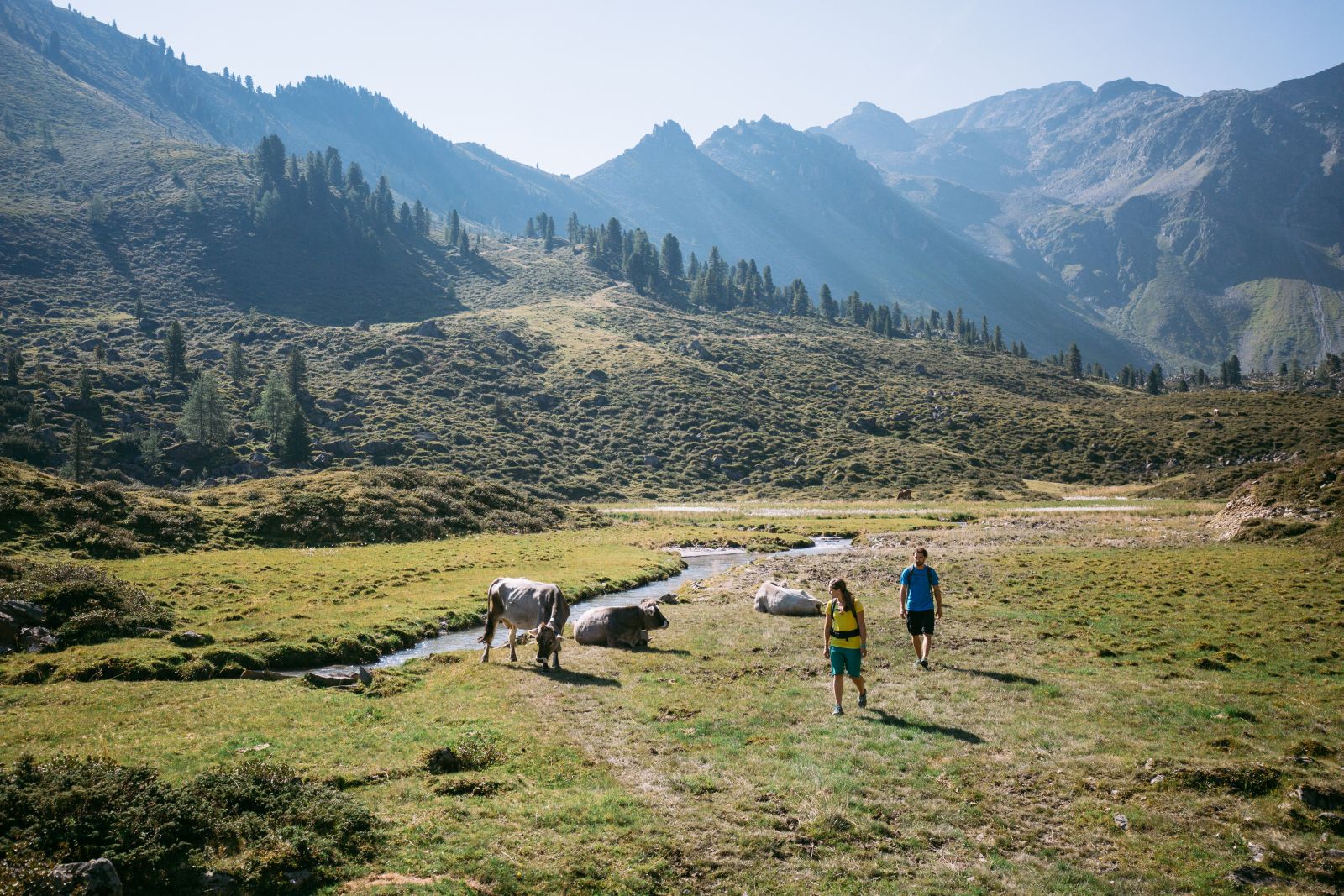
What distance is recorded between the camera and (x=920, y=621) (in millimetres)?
20188

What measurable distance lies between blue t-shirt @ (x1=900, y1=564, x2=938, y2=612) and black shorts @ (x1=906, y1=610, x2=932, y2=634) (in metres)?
0.09

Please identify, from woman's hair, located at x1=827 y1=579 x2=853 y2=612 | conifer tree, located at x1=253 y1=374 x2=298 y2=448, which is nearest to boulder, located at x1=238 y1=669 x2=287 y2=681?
woman's hair, located at x1=827 y1=579 x2=853 y2=612

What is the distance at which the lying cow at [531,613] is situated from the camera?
71.2ft

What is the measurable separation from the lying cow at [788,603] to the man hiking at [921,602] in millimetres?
9524

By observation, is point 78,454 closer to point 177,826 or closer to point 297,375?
point 297,375

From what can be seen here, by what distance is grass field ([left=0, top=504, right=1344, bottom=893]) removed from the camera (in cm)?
980

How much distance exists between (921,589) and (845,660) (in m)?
4.95

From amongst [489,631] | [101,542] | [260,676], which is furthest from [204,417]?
[489,631]

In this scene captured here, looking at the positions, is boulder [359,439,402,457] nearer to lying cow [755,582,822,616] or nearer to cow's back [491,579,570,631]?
lying cow [755,582,822,616]

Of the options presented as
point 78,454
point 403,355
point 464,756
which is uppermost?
point 403,355

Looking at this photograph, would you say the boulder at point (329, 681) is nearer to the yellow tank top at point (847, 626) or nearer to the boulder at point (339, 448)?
the yellow tank top at point (847, 626)

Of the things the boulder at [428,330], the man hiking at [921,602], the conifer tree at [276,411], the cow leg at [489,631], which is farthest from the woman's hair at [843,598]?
the boulder at [428,330]

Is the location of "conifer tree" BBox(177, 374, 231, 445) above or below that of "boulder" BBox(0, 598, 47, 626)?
above

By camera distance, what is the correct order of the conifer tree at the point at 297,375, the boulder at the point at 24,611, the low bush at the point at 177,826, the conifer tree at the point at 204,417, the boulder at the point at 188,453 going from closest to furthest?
the low bush at the point at 177,826 < the boulder at the point at 24,611 < the boulder at the point at 188,453 < the conifer tree at the point at 204,417 < the conifer tree at the point at 297,375
